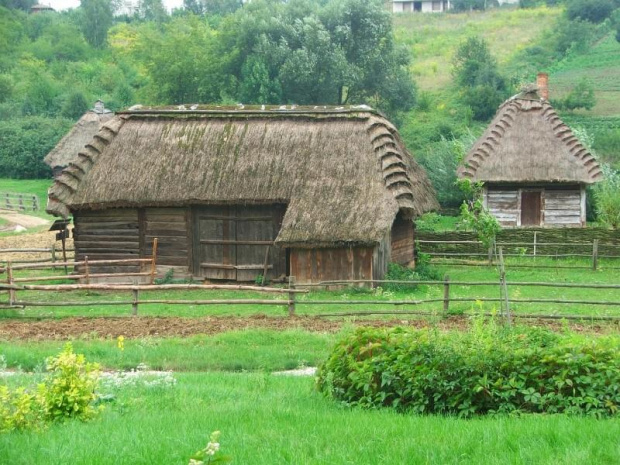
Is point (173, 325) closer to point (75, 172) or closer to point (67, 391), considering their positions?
point (67, 391)

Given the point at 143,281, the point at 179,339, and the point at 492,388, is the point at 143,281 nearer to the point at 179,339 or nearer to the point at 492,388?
the point at 179,339

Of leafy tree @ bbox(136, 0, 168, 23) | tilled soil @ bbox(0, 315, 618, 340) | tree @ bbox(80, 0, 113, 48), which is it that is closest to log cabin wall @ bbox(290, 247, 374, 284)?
tilled soil @ bbox(0, 315, 618, 340)

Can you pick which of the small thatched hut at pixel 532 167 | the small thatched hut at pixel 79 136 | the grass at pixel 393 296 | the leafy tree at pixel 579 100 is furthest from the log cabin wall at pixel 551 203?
the small thatched hut at pixel 79 136

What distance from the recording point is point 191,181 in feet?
84.4

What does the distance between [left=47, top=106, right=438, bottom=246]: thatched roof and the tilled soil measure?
224 inches

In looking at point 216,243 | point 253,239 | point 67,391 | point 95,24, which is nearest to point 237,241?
point 253,239

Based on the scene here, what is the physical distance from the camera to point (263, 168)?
25.6 metres

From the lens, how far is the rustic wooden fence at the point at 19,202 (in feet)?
156

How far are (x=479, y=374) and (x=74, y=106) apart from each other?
61763mm

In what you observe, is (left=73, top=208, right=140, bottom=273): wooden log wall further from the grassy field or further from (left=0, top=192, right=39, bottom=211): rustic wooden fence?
the grassy field

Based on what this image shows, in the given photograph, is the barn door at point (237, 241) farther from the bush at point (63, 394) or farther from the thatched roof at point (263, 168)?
the bush at point (63, 394)

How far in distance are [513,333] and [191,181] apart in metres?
16.5

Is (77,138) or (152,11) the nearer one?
(77,138)

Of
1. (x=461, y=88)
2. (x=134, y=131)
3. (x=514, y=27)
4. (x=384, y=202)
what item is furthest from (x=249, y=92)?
(x=514, y=27)
